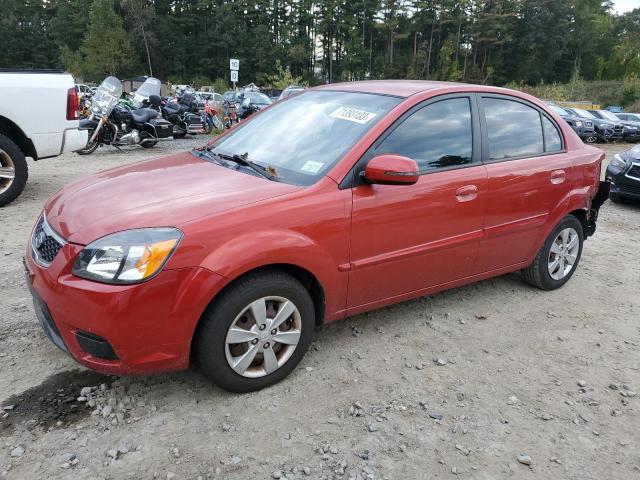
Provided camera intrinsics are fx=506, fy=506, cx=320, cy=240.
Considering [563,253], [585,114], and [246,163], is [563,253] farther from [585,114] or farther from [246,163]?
[585,114]

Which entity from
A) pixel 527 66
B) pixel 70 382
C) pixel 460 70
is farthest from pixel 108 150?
pixel 527 66

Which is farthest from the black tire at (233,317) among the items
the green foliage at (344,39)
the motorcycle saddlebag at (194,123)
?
the green foliage at (344,39)

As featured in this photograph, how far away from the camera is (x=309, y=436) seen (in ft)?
8.07

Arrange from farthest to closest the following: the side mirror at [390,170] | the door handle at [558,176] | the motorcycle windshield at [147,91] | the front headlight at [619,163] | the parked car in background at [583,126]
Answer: the parked car in background at [583,126] → the motorcycle windshield at [147,91] → the front headlight at [619,163] → the door handle at [558,176] → the side mirror at [390,170]

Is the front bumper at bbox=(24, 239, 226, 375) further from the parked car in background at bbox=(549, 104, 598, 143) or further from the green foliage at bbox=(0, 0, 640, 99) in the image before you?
the green foliage at bbox=(0, 0, 640, 99)

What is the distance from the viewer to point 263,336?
8.71ft

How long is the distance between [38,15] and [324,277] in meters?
86.7

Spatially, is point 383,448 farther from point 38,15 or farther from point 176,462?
point 38,15

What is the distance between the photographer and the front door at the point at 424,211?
2947 millimetres

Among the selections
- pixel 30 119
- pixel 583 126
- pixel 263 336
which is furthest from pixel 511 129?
pixel 583 126

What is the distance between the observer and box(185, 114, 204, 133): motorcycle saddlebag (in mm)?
13859

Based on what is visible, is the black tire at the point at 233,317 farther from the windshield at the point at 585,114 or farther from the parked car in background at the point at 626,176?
the windshield at the point at 585,114

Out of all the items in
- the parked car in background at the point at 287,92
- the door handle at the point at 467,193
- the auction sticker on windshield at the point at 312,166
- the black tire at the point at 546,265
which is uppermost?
the parked car in background at the point at 287,92

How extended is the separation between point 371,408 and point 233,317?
89 centimetres
